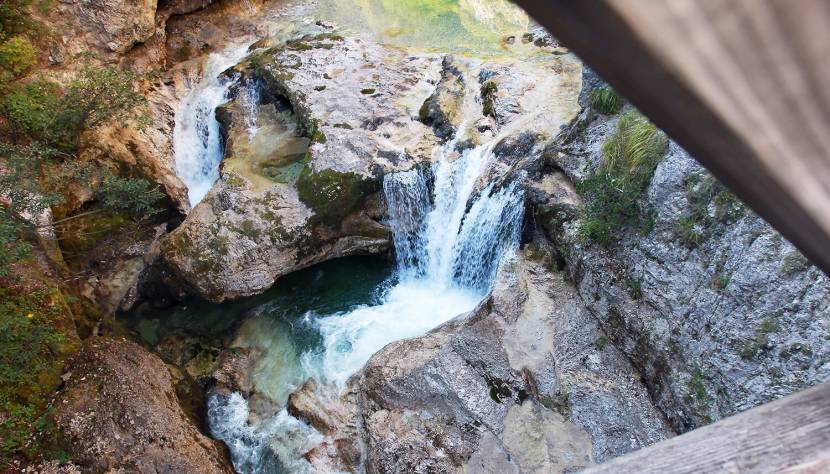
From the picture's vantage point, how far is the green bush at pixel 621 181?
7.09 m

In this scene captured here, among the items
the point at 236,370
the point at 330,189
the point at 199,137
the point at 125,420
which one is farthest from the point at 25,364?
the point at 199,137

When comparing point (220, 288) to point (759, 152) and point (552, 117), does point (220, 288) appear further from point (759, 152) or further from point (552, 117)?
point (759, 152)

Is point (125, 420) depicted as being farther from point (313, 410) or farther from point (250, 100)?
point (250, 100)

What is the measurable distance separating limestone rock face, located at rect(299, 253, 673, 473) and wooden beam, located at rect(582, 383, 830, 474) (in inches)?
244

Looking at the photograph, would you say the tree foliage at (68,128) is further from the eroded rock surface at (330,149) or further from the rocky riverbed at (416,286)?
the eroded rock surface at (330,149)

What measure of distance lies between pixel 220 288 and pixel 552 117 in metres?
7.18

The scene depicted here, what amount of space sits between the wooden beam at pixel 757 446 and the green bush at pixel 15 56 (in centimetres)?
1216

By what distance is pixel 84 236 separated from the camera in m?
9.65

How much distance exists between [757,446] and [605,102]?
342 inches

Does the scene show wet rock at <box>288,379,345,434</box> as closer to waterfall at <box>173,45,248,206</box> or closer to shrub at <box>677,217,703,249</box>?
shrub at <box>677,217,703,249</box>

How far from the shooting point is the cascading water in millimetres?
8008

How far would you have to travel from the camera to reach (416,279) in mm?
10484

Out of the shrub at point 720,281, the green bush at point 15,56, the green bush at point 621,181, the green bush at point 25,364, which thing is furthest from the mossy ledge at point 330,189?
the shrub at point 720,281

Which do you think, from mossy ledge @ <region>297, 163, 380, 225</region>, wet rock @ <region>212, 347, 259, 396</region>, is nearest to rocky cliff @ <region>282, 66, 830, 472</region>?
wet rock @ <region>212, 347, 259, 396</region>
